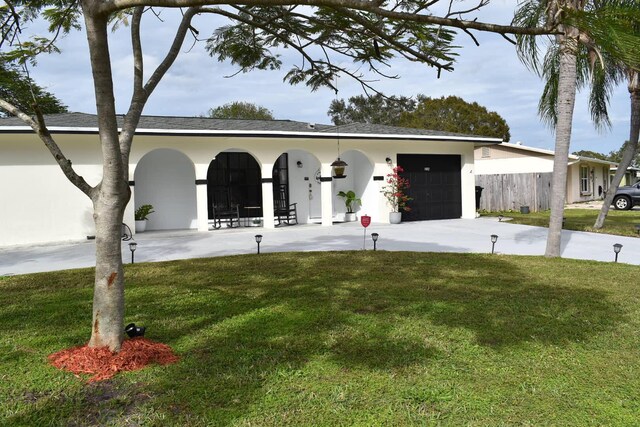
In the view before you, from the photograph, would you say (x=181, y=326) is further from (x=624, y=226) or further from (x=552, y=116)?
(x=624, y=226)

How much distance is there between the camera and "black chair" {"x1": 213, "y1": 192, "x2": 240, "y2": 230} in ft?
52.6

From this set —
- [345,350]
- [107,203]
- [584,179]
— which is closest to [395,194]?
[345,350]

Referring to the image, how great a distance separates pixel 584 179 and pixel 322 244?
27.2 metres

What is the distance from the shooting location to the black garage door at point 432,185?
1756 cm

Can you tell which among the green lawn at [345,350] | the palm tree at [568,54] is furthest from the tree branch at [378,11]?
the green lawn at [345,350]

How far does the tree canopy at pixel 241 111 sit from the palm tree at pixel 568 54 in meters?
32.8

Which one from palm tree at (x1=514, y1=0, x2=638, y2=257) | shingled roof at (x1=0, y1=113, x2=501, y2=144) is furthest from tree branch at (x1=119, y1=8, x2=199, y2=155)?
shingled roof at (x1=0, y1=113, x2=501, y2=144)

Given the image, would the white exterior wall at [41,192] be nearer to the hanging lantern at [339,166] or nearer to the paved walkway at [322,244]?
the paved walkway at [322,244]

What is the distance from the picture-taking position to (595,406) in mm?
3092

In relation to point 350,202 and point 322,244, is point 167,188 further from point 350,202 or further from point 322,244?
point 322,244

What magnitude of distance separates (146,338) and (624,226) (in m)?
14.9

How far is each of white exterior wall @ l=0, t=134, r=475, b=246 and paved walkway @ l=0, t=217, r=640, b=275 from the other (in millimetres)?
978

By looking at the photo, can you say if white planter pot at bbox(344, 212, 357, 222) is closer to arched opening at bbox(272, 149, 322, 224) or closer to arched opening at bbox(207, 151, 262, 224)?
arched opening at bbox(272, 149, 322, 224)

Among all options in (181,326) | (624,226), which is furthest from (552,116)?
(181,326)
